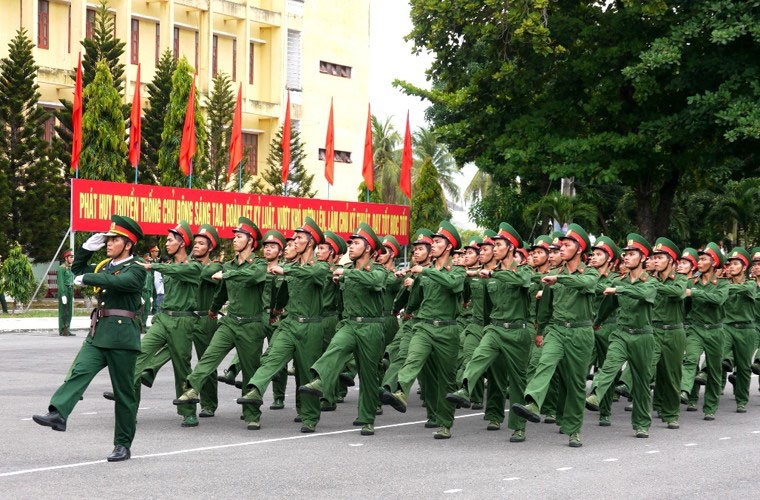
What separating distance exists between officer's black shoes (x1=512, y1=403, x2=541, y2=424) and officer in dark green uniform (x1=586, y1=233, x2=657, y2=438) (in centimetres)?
121

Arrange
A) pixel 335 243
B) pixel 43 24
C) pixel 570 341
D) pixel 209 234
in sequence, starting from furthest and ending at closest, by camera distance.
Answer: pixel 43 24 → pixel 335 243 → pixel 209 234 → pixel 570 341

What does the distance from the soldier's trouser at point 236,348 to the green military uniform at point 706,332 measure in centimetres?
510

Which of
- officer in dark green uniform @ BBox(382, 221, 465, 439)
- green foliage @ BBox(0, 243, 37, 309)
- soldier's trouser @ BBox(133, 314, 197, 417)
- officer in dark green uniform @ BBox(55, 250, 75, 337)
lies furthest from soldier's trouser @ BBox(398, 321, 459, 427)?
green foliage @ BBox(0, 243, 37, 309)

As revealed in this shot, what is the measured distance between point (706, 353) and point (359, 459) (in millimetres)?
6162

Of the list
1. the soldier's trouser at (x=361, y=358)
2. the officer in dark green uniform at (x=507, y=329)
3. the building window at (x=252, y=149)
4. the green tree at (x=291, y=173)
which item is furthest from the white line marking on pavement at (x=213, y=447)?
the building window at (x=252, y=149)

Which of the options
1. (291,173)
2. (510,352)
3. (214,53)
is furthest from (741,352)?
(214,53)

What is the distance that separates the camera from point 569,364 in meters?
12.8

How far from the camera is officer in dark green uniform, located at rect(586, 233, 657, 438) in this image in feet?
43.2

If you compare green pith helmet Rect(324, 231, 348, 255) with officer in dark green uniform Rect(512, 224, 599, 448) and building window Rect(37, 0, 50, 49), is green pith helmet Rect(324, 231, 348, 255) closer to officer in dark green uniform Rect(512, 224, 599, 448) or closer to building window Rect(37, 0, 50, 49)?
officer in dark green uniform Rect(512, 224, 599, 448)

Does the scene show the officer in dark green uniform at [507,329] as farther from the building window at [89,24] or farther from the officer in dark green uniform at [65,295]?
the building window at [89,24]

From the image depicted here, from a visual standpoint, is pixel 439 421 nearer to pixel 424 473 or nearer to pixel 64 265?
pixel 424 473

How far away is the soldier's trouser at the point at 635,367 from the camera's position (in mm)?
13188

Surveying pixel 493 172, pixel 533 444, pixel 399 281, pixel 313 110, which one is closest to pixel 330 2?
pixel 313 110

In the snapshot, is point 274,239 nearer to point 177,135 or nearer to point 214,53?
point 177,135
